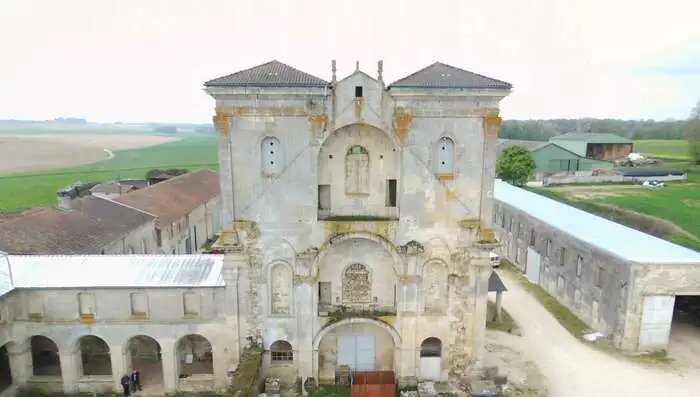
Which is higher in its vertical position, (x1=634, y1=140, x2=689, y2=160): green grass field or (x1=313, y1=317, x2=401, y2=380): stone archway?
(x1=634, y1=140, x2=689, y2=160): green grass field

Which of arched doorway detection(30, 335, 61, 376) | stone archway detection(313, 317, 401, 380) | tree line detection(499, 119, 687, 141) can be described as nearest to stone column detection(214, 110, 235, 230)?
stone archway detection(313, 317, 401, 380)

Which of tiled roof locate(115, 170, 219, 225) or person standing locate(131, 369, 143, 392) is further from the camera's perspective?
tiled roof locate(115, 170, 219, 225)

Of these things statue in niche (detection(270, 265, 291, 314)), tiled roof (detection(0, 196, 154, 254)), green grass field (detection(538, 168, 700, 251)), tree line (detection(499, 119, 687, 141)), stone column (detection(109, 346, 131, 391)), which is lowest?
stone column (detection(109, 346, 131, 391))

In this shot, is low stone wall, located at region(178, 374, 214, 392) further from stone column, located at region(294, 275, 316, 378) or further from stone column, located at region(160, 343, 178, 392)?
stone column, located at region(294, 275, 316, 378)

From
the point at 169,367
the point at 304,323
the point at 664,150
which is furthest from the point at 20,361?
the point at 664,150

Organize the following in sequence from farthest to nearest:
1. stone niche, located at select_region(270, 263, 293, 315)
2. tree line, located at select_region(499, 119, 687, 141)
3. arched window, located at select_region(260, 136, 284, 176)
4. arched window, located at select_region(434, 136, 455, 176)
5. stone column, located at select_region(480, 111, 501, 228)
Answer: tree line, located at select_region(499, 119, 687, 141) → stone niche, located at select_region(270, 263, 293, 315) → arched window, located at select_region(434, 136, 455, 176) → arched window, located at select_region(260, 136, 284, 176) → stone column, located at select_region(480, 111, 501, 228)

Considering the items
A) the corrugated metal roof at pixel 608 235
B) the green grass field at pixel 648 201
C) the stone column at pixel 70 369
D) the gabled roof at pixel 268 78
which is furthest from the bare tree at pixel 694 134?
the stone column at pixel 70 369

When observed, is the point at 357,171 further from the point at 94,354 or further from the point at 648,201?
the point at 648,201

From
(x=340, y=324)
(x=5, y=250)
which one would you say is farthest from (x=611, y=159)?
(x=5, y=250)

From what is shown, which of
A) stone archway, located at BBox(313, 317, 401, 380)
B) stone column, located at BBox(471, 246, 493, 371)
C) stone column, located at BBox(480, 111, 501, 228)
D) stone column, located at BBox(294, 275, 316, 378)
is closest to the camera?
stone column, located at BBox(480, 111, 501, 228)
